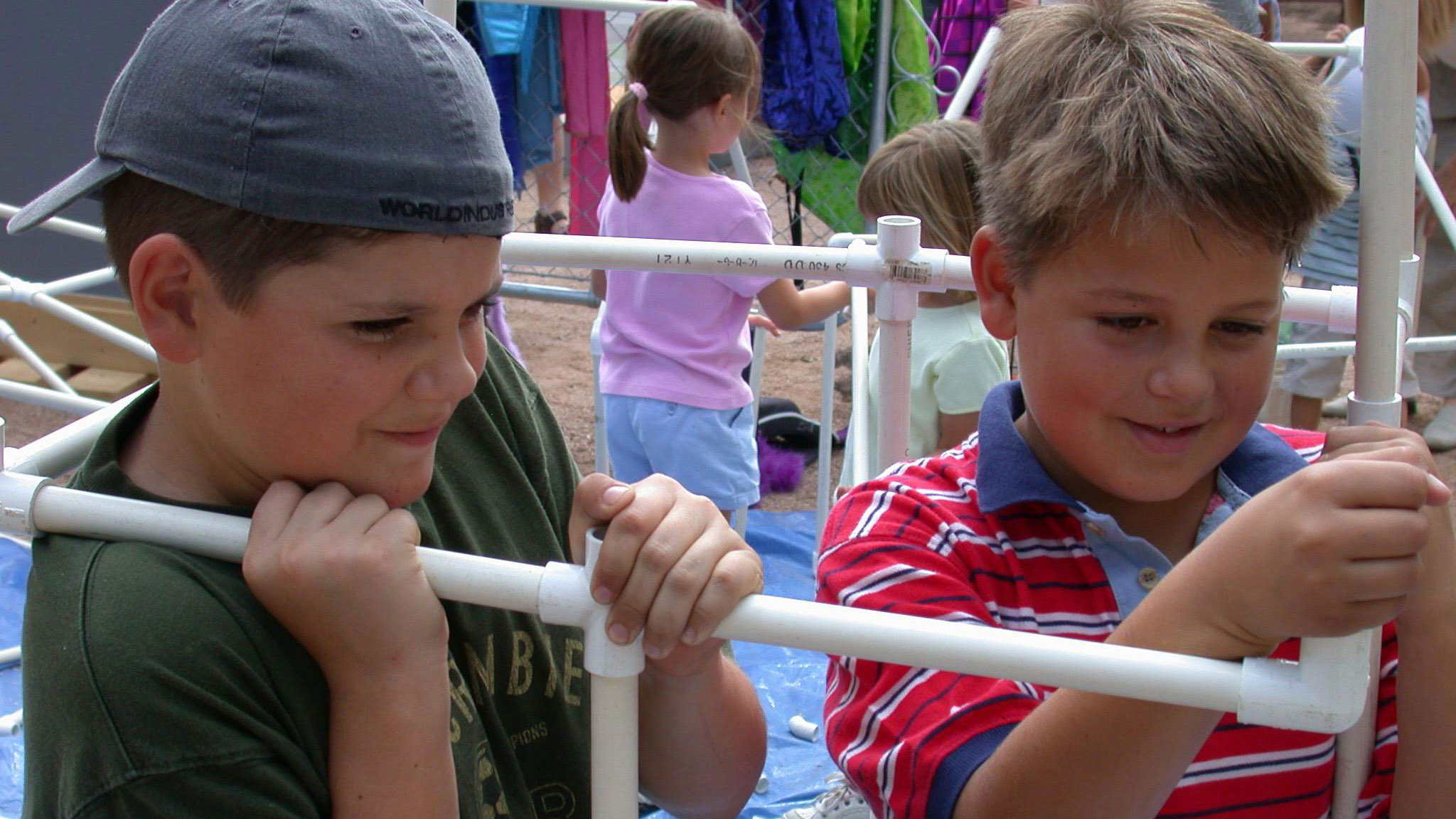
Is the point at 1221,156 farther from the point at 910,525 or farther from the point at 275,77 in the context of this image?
the point at 275,77

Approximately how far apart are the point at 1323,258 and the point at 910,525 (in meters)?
3.48

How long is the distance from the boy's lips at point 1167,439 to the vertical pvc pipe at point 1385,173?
0.26m

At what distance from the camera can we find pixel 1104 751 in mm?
882

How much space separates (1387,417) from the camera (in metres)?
0.87

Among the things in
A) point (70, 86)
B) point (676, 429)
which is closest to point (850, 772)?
point (676, 429)

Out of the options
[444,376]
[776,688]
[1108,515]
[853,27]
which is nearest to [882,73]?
[853,27]

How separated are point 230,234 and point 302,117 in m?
0.10

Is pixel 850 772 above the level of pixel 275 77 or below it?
below

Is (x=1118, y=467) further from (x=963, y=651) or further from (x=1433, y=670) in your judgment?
(x=963, y=651)

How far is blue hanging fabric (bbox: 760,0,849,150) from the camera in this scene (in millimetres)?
5316

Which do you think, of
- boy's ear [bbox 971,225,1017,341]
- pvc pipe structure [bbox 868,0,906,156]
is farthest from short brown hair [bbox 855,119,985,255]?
pvc pipe structure [bbox 868,0,906,156]

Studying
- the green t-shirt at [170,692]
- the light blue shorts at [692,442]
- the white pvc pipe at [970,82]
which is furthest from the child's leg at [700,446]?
the green t-shirt at [170,692]

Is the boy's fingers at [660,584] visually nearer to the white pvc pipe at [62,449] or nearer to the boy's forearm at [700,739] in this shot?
the boy's forearm at [700,739]

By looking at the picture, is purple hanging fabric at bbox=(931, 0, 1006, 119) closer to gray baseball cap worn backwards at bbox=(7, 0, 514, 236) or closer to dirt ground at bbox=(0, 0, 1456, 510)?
dirt ground at bbox=(0, 0, 1456, 510)
